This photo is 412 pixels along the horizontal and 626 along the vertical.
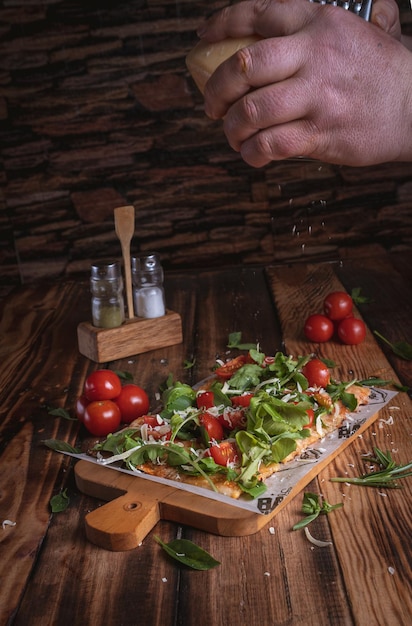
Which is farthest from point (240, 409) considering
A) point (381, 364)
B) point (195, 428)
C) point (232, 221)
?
point (232, 221)

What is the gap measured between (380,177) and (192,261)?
79 centimetres

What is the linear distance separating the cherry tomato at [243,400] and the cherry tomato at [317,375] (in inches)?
6.1

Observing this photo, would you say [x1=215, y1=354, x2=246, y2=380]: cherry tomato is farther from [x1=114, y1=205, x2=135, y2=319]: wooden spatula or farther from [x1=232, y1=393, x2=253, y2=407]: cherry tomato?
[x1=114, y1=205, x2=135, y2=319]: wooden spatula

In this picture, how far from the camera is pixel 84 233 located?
3057mm

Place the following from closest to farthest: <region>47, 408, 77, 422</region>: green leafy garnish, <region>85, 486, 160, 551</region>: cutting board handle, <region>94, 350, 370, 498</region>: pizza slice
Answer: <region>85, 486, 160, 551</region>: cutting board handle
<region>94, 350, 370, 498</region>: pizza slice
<region>47, 408, 77, 422</region>: green leafy garnish

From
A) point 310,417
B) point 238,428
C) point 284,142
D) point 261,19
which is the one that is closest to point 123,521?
point 238,428

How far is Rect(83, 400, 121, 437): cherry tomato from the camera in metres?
1.53

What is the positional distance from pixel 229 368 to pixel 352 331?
404 mm

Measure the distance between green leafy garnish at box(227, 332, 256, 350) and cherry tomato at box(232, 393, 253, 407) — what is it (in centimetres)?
46

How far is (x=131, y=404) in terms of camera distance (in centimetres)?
160

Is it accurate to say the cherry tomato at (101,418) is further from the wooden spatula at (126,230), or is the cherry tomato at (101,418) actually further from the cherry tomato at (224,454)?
the wooden spatula at (126,230)

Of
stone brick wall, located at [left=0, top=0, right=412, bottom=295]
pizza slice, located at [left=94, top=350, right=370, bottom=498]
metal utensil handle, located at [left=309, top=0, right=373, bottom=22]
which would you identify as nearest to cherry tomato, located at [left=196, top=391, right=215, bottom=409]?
pizza slice, located at [left=94, top=350, right=370, bottom=498]

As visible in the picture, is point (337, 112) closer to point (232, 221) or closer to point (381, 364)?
point (381, 364)

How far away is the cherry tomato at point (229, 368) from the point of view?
1.69m
